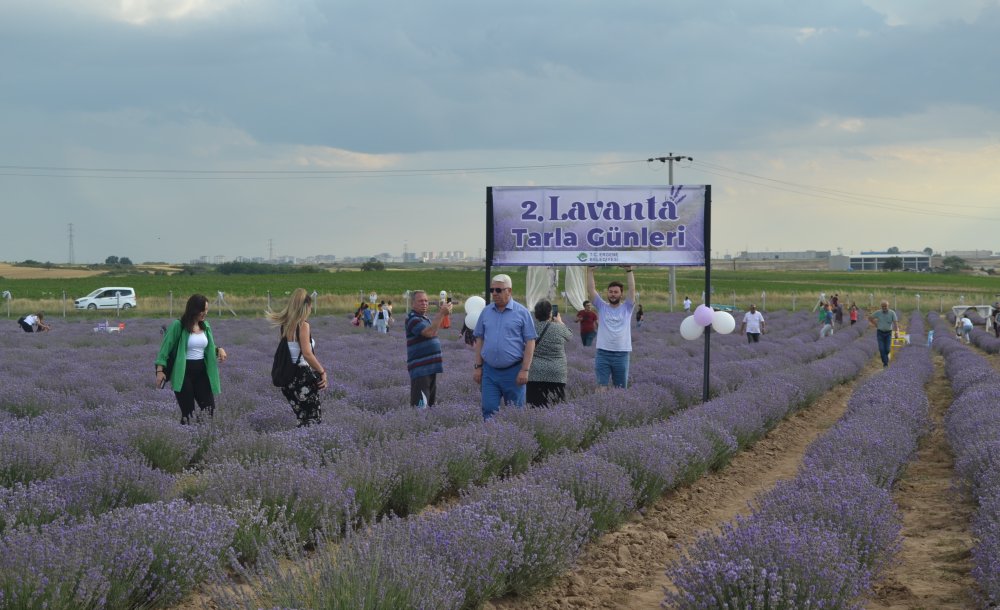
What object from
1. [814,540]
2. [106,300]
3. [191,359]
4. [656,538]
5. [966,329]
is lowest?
[966,329]

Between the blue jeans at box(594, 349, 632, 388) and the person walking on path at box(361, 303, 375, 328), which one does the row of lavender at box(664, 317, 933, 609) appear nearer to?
the blue jeans at box(594, 349, 632, 388)

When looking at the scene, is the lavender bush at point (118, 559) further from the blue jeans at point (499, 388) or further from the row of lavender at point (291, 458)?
the blue jeans at point (499, 388)

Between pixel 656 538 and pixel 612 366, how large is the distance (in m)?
3.94

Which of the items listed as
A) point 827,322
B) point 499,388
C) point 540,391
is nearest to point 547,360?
point 540,391

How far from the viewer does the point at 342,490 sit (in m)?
5.10

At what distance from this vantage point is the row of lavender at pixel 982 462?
3863mm

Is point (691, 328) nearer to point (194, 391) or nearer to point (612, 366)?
point (612, 366)

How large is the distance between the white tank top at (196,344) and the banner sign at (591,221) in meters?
3.82

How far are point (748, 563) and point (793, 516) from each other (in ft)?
4.23

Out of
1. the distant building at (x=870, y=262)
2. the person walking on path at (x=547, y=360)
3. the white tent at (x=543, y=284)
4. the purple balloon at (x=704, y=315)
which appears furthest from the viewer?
the distant building at (x=870, y=262)

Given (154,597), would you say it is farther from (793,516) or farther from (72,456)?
(793,516)

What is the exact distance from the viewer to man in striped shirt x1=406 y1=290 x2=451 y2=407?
8.12 metres

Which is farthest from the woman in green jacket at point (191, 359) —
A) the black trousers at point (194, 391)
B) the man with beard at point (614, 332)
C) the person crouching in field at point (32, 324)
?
the person crouching in field at point (32, 324)

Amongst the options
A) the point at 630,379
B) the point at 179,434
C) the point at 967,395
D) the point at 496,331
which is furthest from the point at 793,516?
the point at 630,379
